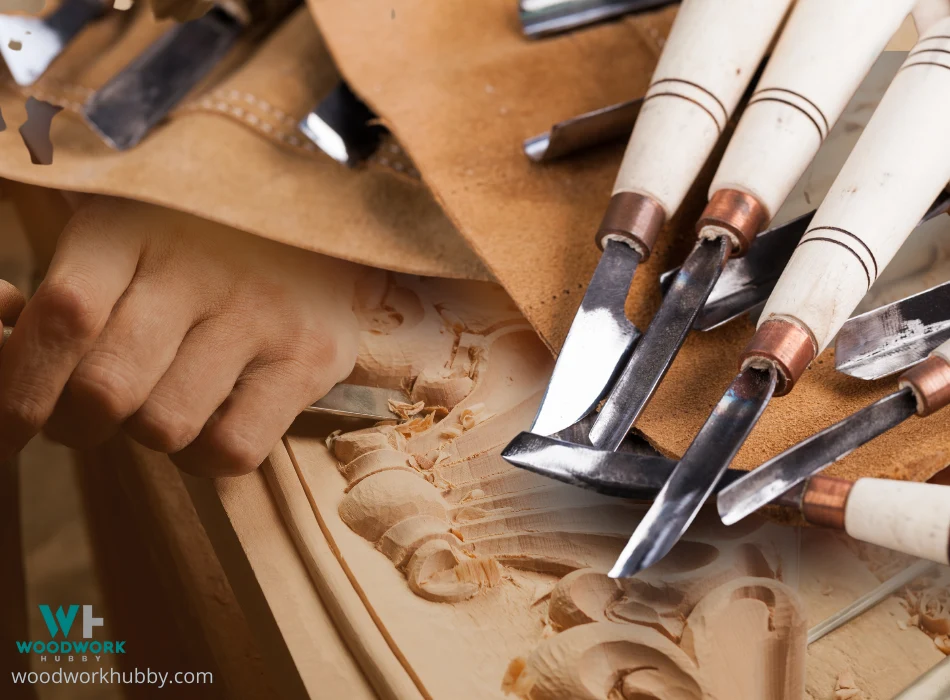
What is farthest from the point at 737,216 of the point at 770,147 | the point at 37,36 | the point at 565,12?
the point at 37,36

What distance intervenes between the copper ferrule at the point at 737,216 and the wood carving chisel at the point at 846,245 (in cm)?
3

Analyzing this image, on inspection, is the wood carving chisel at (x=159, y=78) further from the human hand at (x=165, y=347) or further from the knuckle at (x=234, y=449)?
the knuckle at (x=234, y=449)

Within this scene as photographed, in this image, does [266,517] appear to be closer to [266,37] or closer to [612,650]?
[612,650]

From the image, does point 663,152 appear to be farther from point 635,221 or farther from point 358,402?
point 358,402

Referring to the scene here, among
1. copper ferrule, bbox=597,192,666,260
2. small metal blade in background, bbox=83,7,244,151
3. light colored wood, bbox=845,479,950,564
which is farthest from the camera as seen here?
small metal blade in background, bbox=83,7,244,151

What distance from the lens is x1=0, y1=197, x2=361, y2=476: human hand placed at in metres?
0.43

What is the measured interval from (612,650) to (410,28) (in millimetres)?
464

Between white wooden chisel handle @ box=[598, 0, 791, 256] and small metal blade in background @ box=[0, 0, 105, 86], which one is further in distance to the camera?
small metal blade in background @ box=[0, 0, 105, 86]

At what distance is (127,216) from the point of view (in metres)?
0.52

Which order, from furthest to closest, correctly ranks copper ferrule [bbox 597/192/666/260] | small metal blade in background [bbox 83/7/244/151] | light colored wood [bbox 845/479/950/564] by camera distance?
small metal blade in background [bbox 83/7/244/151]
copper ferrule [bbox 597/192/666/260]
light colored wood [bbox 845/479/950/564]

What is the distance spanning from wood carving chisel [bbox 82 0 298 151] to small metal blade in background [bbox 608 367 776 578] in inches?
16.7

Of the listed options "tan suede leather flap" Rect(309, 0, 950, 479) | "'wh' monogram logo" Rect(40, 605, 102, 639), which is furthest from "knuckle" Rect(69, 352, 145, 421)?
"tan suede leather flap" Rect(309, 0, 950, 479)

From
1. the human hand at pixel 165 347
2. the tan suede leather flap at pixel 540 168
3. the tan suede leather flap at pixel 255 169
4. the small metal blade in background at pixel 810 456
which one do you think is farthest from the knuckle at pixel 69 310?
the small metal blade in background at pixel 810 456

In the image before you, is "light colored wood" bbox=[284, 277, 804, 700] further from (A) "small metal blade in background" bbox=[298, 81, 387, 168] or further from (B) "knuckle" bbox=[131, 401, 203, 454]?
(A) "small metal blade in background" bbox=[298, 81, 387, 168]
